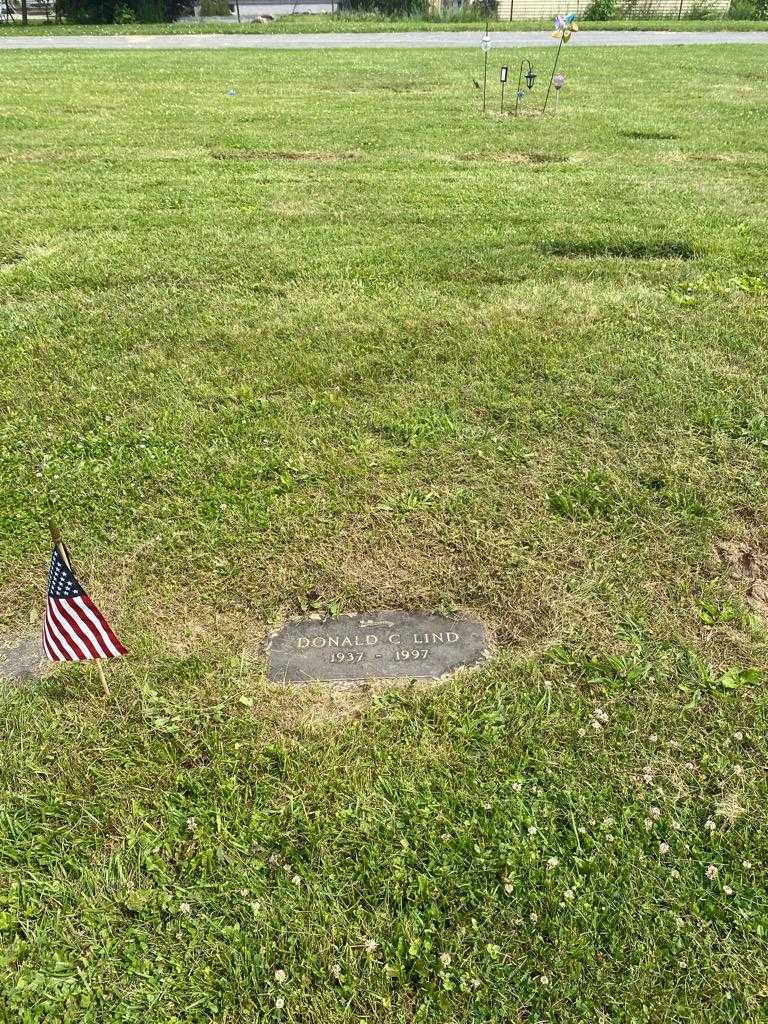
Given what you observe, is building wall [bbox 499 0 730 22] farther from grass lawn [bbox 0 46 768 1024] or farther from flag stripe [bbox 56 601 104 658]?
flag stripe [bbox 56 601 104 658]

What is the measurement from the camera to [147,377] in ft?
14.3

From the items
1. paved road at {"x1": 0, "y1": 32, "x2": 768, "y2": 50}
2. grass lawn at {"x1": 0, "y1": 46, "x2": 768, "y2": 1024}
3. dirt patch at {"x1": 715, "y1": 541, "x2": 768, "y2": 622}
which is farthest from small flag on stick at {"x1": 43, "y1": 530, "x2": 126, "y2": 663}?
paved road at {"x1": 0, "y1": 32, "x2": 768, "y2": 50}

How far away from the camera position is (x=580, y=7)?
3161 centimetres

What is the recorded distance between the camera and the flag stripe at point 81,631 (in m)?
2.16

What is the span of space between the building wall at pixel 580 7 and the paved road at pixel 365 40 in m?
7.70

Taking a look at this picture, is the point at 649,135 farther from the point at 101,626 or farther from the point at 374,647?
the point at 101,626

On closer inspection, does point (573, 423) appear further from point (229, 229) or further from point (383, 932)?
point (229, 229)

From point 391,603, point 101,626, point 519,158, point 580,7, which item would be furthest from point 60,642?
point 580,7

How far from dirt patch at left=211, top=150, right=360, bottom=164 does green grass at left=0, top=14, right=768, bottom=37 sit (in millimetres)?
19238

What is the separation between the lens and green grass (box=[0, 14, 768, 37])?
79.4 feet

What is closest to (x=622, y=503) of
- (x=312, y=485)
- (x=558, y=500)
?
(x=558, y=500)

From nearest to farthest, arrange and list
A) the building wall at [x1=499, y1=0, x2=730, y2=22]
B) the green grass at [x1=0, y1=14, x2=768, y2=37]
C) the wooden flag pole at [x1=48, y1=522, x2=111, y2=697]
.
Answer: the wooden flag pole at [x1=48, y1=522, x2=111, y2=697]
the green grass at [x1=0, y1=14, x2=768, y2=37]
the building wall at [x1=499, y1=0, x2=730, y2=22]

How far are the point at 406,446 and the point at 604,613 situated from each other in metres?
1.48

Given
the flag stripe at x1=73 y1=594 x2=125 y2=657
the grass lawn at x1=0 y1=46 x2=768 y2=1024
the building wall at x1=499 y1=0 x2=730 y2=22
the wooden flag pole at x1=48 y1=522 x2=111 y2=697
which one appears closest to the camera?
the grass lawn at x1=0 y1=46 x2=768 y2=1024
